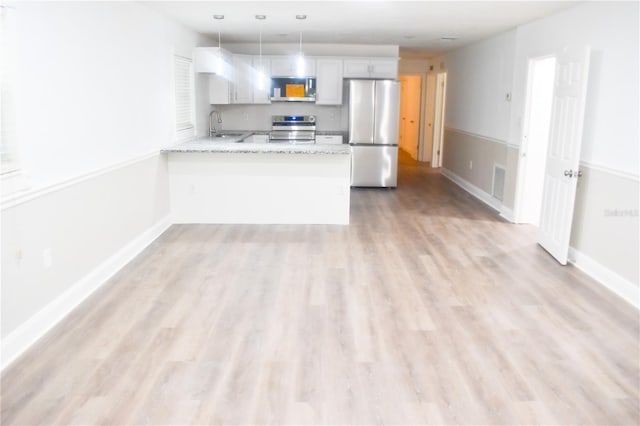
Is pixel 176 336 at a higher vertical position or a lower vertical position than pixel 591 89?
lower

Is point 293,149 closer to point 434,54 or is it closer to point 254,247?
point 254,247

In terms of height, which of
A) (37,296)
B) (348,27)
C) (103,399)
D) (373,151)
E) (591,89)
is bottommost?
(103,399)

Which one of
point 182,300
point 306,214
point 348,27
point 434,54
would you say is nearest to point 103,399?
point 182,300

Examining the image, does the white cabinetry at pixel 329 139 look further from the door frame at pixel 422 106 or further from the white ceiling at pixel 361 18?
the door frame at pixel 422 106

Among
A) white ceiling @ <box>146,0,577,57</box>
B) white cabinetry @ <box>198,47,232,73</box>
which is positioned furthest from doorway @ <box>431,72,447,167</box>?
white cabinetry @ <box>198,47,232,73</box>

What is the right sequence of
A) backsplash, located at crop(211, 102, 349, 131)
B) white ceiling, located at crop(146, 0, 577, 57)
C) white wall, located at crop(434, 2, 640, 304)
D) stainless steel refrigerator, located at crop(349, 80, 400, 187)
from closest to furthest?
white wall, located at crop(434, 2, 640, 304), white ceiling, located at crop(146, 0, 577, 57), stainless steel refrigerator, located at crop(349, 80, 400, 187), backsplash, located at crop(211, 102, 349, 131)

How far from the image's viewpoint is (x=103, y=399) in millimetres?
2568

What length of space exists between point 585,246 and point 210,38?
19.4 feet

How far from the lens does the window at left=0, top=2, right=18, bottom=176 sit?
2.87 metres

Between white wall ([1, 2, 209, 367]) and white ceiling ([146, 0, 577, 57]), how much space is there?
0.78 m

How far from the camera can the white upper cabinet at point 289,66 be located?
27.4 ft

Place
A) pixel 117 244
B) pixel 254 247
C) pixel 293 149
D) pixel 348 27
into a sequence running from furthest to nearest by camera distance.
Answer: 1. pixel 348 27
2. pixel 293 149
3. pixel 254 247
4. pixel 117 244

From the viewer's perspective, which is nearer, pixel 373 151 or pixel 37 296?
pixel 37 296

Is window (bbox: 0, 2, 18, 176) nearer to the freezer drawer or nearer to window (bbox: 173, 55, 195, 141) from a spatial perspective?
window (bbox: 173, 55, 195, 141)
